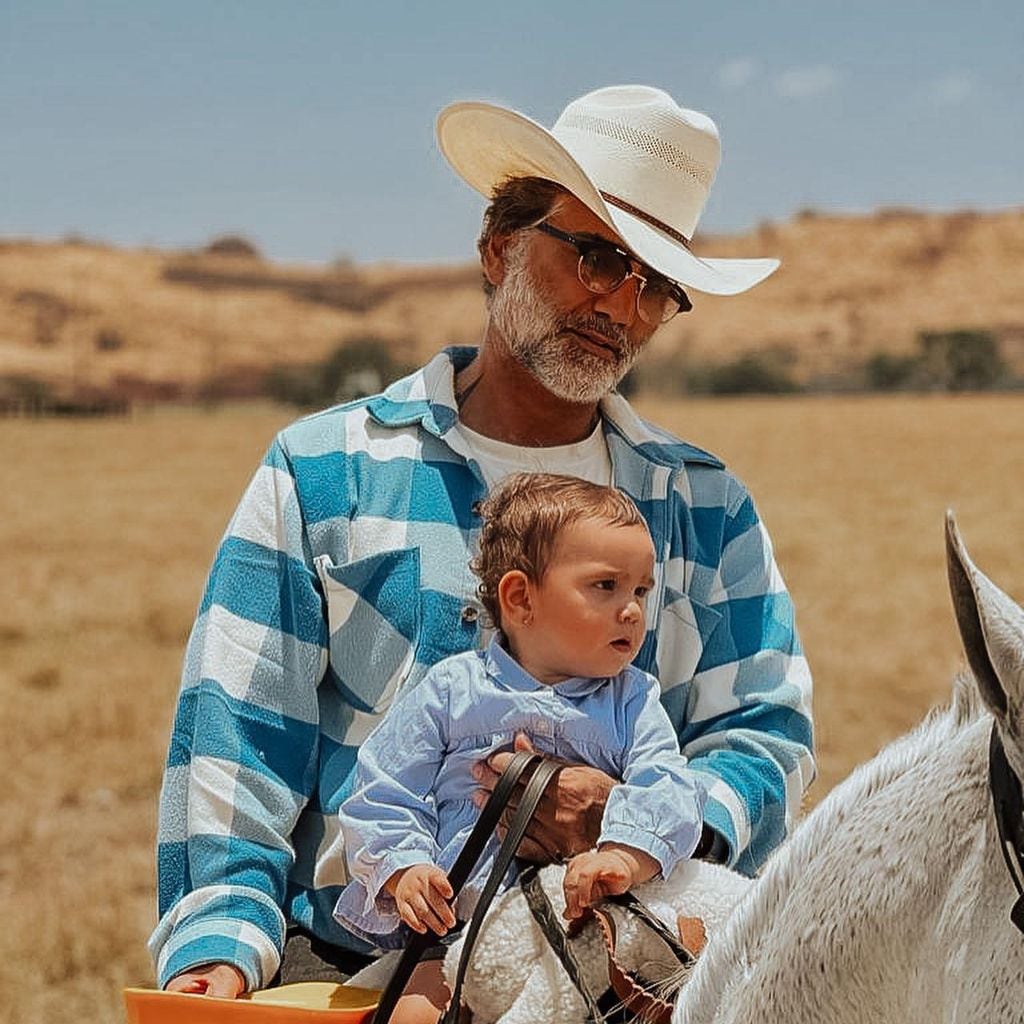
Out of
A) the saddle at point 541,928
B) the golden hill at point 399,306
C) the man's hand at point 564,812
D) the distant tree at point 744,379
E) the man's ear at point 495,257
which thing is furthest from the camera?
the golden hill at point 399,306

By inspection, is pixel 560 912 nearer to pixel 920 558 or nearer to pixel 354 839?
pixel 354 839

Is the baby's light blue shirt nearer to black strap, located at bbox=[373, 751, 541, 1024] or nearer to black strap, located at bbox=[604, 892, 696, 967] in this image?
black strap, located at bbox=[373, 751, 541, 1024]

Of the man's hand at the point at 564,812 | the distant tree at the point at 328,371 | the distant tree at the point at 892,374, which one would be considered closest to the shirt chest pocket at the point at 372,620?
the man's hand at the point at 564,812

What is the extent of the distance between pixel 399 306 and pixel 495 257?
122947 millimetres

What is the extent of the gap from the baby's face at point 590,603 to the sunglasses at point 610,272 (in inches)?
23.3

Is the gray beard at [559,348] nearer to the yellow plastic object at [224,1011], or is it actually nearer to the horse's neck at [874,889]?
the yellow plastic object at [224,1011]

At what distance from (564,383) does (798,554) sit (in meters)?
17.7

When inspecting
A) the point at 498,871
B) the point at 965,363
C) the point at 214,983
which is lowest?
the point at 965,363

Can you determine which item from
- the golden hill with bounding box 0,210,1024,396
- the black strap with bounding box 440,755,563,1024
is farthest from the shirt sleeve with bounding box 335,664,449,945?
the golden hill with bounding box 0,210,1024,396

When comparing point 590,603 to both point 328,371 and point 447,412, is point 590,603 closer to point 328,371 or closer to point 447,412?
point 447,412

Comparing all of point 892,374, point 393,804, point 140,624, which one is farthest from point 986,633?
point 892,374

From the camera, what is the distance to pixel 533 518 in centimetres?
255

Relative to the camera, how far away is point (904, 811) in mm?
1493

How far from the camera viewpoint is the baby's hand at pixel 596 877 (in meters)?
2.22
